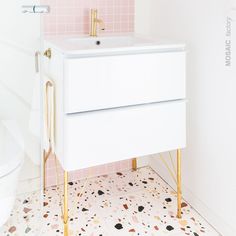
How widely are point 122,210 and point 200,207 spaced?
0.44 metres

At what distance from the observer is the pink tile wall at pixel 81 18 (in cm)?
219

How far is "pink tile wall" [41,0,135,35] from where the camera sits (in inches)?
86.3

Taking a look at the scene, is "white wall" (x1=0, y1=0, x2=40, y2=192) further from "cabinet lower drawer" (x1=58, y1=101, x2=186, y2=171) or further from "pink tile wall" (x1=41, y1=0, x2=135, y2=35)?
"pink tile wall" (x1=41, y1=0, x2=135, y2=35)

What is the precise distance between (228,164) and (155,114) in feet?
1.44

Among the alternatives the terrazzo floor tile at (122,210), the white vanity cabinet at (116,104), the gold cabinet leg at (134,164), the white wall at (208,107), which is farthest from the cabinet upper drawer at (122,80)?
the gold cabinet leg at (134,164)

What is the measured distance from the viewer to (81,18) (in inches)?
89.0

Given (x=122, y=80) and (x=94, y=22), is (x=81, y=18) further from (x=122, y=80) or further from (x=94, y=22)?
(x=122, y=80)

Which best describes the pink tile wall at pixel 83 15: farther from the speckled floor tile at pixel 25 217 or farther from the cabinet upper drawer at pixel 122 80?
the speckled floor tile at pixel 25 217

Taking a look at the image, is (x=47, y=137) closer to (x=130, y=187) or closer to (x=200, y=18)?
(x=130, y=187)

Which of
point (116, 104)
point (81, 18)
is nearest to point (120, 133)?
point (116, 104)

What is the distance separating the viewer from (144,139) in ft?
6.30

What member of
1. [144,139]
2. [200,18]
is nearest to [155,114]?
[144,139]

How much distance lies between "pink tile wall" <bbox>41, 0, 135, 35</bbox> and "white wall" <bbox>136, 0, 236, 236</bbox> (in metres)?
0.25

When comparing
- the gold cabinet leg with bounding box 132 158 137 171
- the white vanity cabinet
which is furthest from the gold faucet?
the gold cabinet leg with bounding box 132 158 137 171
